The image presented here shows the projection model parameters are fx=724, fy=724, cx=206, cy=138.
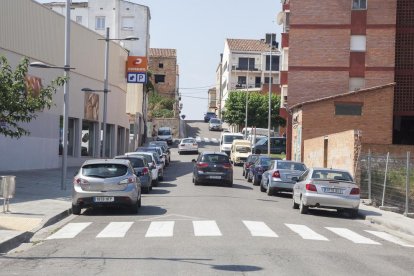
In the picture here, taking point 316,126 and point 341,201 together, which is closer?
point 341,201

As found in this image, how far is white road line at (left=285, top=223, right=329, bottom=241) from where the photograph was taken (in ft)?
51.2

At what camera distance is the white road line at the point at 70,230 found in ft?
50.5

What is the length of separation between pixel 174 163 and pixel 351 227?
39657 mm

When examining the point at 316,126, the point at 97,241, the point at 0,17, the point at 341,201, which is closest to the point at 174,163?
the point at 316,126

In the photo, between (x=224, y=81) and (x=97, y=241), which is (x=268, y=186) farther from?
(x=224, y=81)

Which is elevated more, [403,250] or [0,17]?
[0,17]

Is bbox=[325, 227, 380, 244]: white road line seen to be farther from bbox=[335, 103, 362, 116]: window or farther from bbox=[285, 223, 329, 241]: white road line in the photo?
bbox=[335, 103, 362, 116]: window

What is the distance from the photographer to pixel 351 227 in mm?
19250

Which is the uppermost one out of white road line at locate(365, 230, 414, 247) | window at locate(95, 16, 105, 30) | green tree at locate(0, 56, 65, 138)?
window at locate(95, 16, 105, 30)

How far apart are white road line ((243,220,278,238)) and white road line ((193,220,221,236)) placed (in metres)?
0.79

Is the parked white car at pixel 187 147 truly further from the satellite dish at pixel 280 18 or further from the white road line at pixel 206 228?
the white road line at pixel 206 228

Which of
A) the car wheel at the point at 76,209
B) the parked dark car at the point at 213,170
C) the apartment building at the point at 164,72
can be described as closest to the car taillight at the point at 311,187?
the car wheel at the point at 76,209

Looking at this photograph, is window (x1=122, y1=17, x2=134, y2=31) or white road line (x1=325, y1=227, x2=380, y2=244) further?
window (x1=122, y1=17, x2=134, y2=31)

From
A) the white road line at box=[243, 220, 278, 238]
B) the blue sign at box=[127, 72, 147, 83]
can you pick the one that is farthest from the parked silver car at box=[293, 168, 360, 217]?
the blue sign at box=[127, 72, 147, 83]
